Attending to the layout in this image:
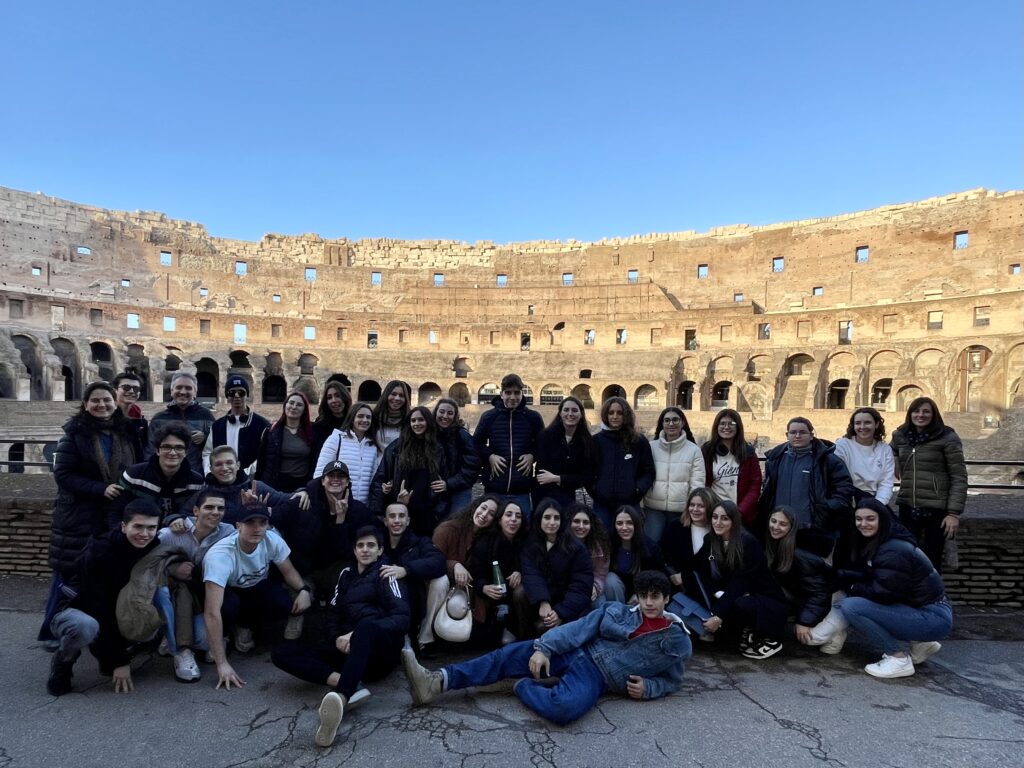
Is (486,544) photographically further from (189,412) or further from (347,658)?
(189,412)

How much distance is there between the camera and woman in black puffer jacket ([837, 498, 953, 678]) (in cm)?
364

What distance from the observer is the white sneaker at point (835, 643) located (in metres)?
3.90

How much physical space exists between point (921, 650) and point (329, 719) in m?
3.97

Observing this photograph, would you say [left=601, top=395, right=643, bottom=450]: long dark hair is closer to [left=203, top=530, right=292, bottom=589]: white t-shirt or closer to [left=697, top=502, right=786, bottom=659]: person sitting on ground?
[left=697, top=502, right=786, bottom=659]: person sitting on ground

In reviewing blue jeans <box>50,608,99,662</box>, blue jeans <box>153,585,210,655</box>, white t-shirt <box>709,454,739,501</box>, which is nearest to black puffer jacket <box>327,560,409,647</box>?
blue jeans <box>153,585,210,655</box>

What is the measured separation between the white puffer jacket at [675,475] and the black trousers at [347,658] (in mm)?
2463

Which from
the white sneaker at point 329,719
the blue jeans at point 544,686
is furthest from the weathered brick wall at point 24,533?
the blue jeans at point 544,686

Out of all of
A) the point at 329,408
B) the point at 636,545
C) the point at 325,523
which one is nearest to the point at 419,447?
the point at 325,523

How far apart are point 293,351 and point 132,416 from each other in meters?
27.6

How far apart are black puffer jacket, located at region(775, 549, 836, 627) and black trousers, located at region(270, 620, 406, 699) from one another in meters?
2.93

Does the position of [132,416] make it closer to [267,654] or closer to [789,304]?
[267,654]

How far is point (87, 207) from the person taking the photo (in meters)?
34.2

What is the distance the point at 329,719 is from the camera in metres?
2.74

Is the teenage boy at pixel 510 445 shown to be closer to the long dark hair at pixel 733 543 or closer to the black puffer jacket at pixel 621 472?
the black puffer jacket at pixel 621 472
